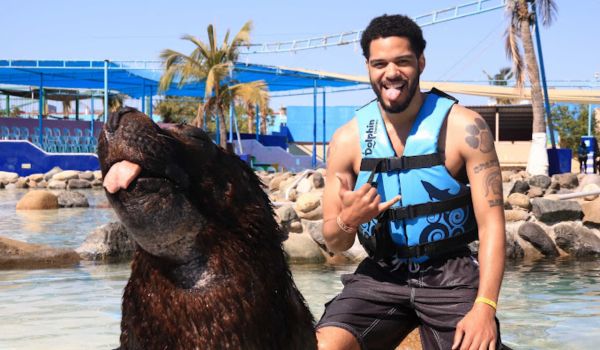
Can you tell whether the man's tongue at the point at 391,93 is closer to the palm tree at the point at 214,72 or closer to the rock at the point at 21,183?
the palm tree at the point at 214,72

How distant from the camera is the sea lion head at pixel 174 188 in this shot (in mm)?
2111

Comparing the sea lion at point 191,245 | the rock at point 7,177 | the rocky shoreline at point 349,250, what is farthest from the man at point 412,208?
the rock at point 7,177

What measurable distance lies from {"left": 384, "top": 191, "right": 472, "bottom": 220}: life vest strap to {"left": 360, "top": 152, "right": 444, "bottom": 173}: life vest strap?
0.16 meters

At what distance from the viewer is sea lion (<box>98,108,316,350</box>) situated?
2127mm

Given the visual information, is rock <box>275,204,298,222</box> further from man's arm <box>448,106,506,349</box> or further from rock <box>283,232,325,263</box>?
man's arm <box>448,106,506,349</box>

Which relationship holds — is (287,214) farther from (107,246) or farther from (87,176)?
(87,176)

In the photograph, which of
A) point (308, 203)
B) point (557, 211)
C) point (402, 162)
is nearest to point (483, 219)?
point (402, 162)

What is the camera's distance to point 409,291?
11.1 ft

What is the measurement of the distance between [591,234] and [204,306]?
29.6 ft

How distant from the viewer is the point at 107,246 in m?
9.77

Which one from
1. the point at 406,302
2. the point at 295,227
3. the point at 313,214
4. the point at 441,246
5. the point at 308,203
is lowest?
the point at 295,227

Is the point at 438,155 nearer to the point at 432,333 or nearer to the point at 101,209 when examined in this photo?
the point at 432,333

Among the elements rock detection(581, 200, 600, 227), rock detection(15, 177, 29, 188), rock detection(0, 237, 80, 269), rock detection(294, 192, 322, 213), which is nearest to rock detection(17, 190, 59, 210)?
rock detection(0, 237, 80, 269)

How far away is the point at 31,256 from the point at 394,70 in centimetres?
719
